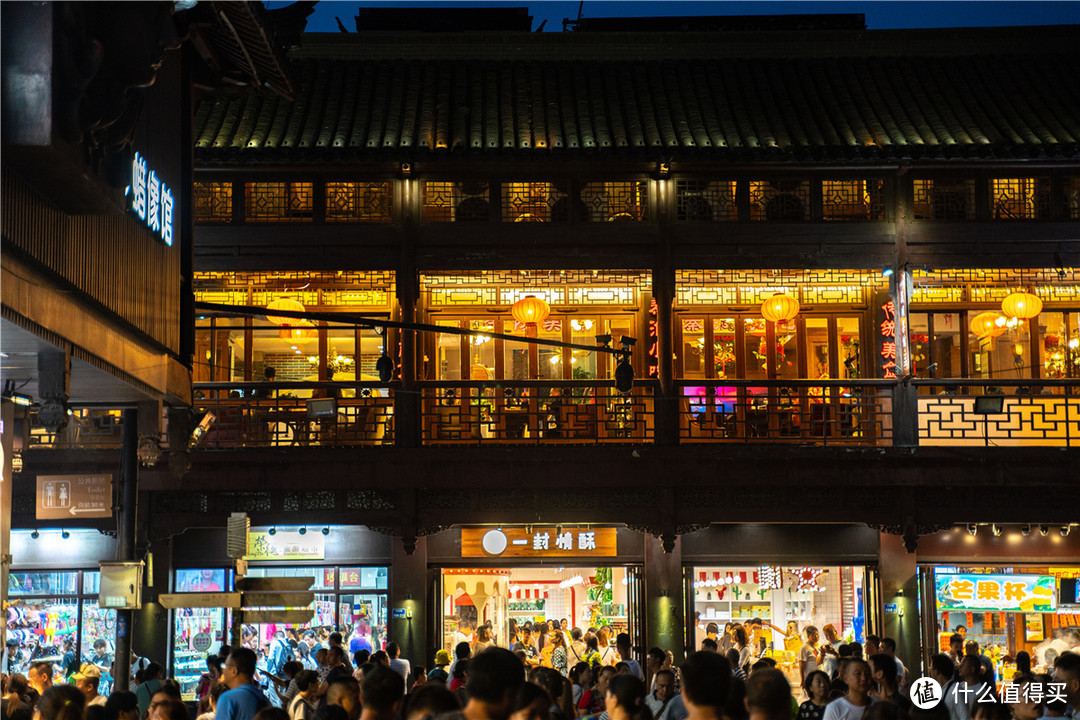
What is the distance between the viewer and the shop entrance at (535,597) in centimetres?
2106

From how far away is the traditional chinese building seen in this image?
19531mm

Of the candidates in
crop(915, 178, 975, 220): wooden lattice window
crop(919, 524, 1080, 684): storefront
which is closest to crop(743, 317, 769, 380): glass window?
crop(915, 178, 975, 220): wooden lattice window

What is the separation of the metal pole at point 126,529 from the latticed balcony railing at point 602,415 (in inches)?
195

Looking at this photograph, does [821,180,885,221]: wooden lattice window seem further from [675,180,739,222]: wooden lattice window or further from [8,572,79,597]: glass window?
[8,572,79,597]: glass window

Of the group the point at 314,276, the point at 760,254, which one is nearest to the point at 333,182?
the point at 314,276

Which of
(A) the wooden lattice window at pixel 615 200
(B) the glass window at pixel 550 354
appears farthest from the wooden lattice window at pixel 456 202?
(B) the glass window at pixel 550 354

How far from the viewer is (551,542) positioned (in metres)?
20.8

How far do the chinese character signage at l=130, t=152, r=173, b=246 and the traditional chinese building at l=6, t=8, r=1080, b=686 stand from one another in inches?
239

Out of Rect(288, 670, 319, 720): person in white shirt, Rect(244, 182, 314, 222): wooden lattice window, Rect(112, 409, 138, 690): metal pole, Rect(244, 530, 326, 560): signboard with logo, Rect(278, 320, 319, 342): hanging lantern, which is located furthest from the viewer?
Rect(278, 320, 319, 342): hanging lantern

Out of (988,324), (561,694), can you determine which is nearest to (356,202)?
(988,324)

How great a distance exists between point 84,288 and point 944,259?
14.4 metres

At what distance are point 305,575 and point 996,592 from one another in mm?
11846

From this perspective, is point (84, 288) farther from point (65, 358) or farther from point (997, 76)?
point (997, 76)

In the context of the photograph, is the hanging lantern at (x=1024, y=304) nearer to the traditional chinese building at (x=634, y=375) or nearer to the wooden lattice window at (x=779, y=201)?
the traditional chinese building at (x=634, y=375)
